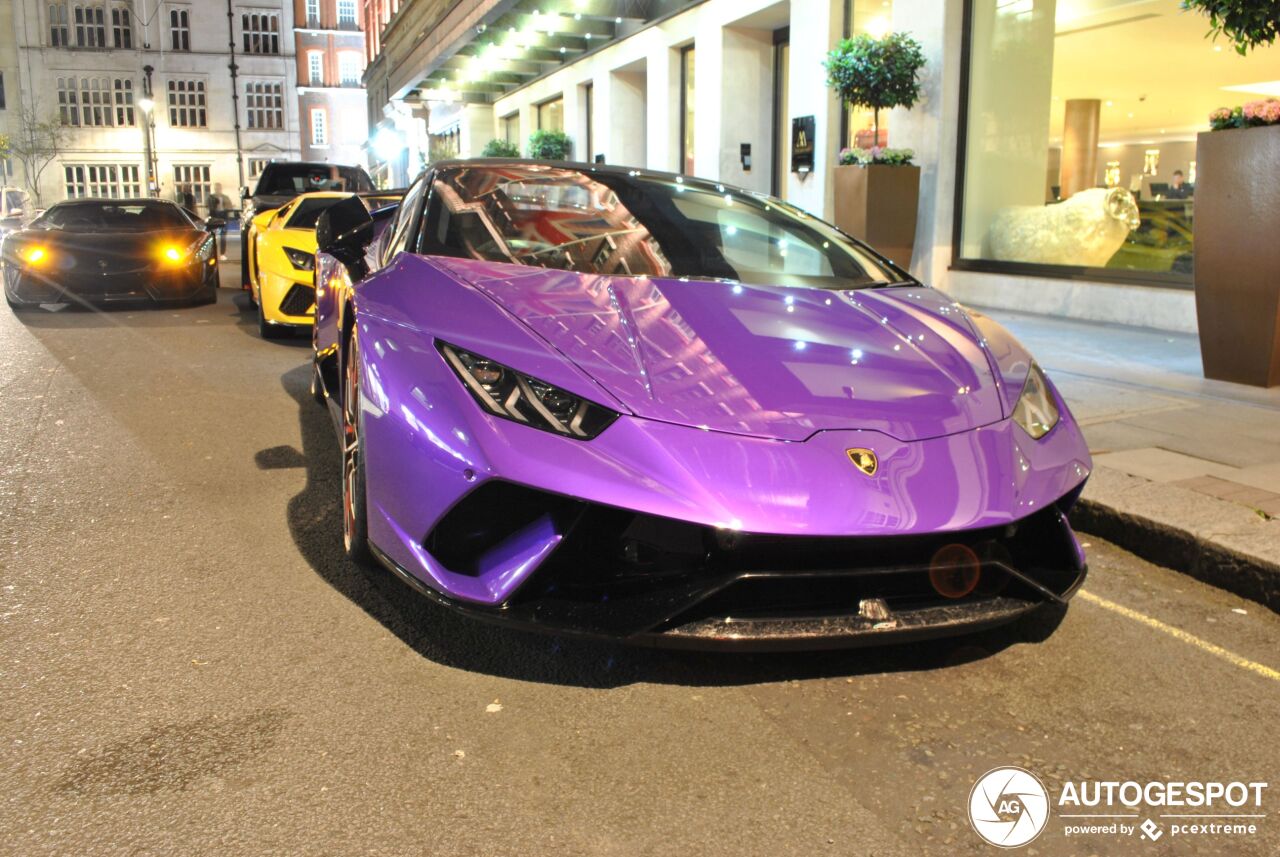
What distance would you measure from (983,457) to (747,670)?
2.67ft

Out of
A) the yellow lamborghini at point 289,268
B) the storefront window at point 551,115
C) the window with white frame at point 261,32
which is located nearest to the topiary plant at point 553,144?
the storefront window at point 551,115

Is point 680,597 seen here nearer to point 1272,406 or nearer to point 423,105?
point 1272,406

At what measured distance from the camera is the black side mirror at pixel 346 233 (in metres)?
→ 3.99

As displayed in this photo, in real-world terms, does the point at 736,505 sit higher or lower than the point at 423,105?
lower

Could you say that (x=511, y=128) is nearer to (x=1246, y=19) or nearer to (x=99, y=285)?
(x=99, y=285)

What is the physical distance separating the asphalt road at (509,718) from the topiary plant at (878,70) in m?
8.28

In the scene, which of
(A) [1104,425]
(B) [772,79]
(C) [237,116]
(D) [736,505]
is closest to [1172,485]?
(A) [1104,425]

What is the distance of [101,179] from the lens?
68.9 meters

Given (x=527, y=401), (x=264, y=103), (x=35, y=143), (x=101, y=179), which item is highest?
(x=264, y=103)

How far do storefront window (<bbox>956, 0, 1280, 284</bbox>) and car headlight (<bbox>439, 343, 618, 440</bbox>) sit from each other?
341 inches

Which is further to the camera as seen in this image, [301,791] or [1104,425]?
[1104,425]

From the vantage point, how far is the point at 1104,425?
18.2 ft

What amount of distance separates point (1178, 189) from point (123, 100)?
72847 millimetres

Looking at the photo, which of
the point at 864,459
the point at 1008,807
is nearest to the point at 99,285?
the point at 864,459
